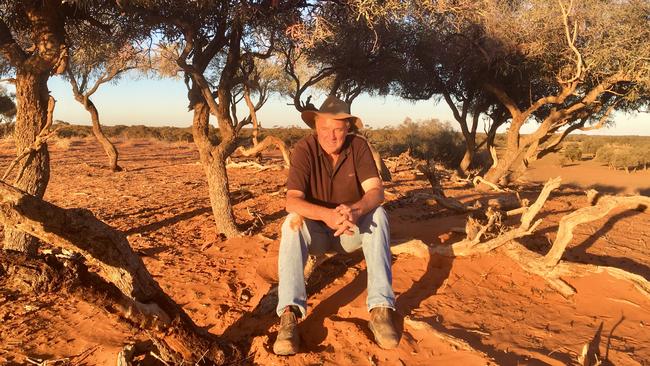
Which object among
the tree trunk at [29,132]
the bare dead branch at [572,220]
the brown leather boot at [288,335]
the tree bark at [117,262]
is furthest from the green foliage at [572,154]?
the tree bark at [117,262]

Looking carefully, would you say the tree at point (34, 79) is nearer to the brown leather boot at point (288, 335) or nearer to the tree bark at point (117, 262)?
the tree bark at point (117, 262)

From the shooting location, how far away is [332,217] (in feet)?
10.8

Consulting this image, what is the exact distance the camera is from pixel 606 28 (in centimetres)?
1073

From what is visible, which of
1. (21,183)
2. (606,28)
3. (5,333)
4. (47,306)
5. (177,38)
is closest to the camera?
(5,333)

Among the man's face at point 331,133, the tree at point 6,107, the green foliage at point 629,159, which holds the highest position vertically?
the tree at point 6,107

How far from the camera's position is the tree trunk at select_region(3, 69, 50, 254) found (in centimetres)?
485

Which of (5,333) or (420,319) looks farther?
(5,333)

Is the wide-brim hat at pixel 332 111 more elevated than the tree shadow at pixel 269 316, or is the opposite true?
the wide-brim hat at pixel 332 111

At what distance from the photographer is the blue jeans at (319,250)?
3.14 metres

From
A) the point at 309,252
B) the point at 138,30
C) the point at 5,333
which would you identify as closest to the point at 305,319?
the point at 309,252

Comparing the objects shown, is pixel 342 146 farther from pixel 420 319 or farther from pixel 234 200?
pixel 234 200

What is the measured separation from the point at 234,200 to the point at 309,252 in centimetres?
493

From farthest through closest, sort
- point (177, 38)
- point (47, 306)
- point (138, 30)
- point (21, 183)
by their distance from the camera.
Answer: point (177, 38) → point (138, 30) → point (21, 183) → point (47, 306)

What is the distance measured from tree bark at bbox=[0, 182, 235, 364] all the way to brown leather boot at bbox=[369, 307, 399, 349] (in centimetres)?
94
